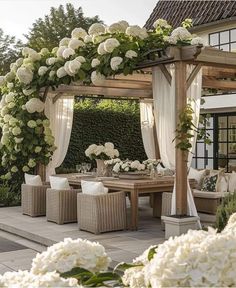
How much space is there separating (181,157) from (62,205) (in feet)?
7.80

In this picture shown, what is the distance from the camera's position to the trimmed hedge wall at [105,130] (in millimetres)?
14180

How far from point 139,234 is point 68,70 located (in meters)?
3.06

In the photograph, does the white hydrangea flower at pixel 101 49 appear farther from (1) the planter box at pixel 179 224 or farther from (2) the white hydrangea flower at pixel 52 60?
(1) the planter box at pixel 179 224

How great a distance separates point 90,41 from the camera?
8.95 metres

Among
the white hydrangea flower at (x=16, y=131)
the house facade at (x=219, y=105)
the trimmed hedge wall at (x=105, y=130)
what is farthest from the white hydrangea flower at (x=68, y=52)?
the house facade at (x=219, y=105)

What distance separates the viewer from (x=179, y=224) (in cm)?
710

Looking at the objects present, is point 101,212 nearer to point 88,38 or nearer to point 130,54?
point 130,54

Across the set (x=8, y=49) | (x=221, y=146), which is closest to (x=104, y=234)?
(x=221, y=146)

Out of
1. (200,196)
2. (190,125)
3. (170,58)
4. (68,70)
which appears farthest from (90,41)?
(200,196)

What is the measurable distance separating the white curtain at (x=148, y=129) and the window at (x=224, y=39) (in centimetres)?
524

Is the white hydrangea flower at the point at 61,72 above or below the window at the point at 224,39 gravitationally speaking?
below

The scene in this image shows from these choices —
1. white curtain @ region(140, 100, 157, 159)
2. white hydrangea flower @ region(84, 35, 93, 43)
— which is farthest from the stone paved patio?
white hydrangea flower @ region(84, 35, 93, 43)

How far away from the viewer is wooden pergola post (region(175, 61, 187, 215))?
738 centimetres

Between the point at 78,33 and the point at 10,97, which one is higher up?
the point at 78,33
